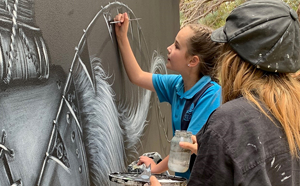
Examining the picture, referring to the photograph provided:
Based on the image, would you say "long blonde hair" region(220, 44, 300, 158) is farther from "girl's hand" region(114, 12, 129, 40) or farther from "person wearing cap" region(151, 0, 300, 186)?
"girl's hand" region(114, 12, 129, 40)

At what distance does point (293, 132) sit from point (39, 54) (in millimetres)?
1065

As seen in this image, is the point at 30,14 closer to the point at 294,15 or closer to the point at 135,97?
the point at 294,15

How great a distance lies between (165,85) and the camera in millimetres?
2432

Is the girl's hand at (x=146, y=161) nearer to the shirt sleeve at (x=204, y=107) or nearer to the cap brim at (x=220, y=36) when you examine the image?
the shirt sleeve at (x=204, y=107)

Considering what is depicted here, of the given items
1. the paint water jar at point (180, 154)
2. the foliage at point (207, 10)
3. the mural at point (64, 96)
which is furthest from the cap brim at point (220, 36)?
the foliage at point (207, 10)

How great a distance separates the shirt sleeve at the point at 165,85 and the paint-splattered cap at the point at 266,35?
3.86ft

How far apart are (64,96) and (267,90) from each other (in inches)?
36.8

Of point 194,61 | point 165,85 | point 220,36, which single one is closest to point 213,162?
point 220,36

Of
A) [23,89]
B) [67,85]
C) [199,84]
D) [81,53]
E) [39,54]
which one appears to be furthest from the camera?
[199,84]

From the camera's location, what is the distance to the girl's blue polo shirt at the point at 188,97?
2.02 meters

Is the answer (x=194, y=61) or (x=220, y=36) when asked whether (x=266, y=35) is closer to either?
(x=220, y=36)

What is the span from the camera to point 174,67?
7.55 feet

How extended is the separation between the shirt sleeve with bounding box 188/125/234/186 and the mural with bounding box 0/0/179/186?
68 centimetres

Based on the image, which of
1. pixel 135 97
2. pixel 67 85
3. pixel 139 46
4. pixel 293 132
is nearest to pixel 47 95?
pixel 67 85
